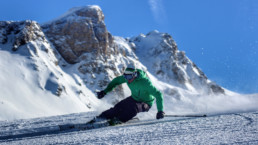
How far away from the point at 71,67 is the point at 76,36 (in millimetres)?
8252

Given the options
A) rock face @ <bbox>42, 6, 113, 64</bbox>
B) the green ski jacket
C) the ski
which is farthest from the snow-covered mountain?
the ski

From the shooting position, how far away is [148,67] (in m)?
81.9

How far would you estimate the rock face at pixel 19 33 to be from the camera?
40.8 m

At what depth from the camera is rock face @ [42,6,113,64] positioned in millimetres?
52375

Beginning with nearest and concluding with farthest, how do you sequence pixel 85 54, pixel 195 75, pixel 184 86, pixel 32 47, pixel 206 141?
1. pixel 206 141
2. pixel 32 47
3. pixel 85 54
4. pixel 184 86
5. pixel 195 75

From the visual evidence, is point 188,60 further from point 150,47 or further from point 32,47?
point 32,47

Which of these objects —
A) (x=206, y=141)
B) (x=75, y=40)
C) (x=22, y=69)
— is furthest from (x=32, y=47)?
(x=206, y=141)

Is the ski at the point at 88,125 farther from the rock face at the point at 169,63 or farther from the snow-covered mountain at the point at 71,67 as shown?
the rock face at the point at 169,63

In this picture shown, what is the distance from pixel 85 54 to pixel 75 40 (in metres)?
4.04

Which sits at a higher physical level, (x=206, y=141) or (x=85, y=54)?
(x=85, y=54)

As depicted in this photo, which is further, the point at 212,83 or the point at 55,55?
the point at 212,83

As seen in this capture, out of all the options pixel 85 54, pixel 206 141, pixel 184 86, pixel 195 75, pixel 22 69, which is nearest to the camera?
pixel 206 141

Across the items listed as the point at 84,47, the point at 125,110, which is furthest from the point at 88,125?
the point at 84,47

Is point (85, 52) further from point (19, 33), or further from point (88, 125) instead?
point (88, 125)
